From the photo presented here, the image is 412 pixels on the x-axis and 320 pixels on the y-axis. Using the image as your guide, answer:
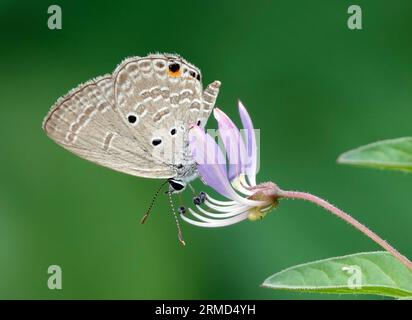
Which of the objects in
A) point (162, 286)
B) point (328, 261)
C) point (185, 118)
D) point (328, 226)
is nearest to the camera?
point (328, 261)

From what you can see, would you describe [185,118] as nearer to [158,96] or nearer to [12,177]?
[158,96]

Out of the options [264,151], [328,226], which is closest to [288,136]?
[264,151]

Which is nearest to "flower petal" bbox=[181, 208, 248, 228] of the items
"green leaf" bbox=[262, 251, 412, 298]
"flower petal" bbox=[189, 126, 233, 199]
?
"flower petal" bbox=[189, 126, 233, 199]

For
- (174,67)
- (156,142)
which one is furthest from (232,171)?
(174,67)

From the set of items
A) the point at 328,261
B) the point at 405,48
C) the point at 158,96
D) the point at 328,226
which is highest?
the point at 405,48

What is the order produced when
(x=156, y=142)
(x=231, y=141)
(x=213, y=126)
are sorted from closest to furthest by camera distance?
(x=231, y=141) → (x=156, y=142) → (x=213, y=126)

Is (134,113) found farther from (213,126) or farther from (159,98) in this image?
(213,126)

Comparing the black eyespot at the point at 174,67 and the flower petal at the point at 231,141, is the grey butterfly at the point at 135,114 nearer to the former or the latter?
the black eyespot at the point at 174,67

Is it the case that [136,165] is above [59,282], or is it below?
above
